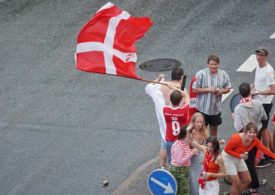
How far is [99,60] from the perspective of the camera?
36.0 feet

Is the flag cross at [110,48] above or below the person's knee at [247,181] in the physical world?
above

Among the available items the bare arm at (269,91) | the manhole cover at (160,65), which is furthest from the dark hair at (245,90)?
the manhole cover at (160,65)

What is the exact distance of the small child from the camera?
10.3 metres

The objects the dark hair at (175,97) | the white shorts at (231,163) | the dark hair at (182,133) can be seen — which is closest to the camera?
the white shorts at (231,163)

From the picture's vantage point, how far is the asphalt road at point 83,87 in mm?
12641

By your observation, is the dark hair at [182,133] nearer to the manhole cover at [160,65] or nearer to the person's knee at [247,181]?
the person's knee at [247,181]

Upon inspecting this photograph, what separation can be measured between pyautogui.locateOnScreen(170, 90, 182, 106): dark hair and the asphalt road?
6.84 ft

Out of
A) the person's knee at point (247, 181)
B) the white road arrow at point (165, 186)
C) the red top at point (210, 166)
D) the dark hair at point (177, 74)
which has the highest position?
the dark hair at point (177, 74)

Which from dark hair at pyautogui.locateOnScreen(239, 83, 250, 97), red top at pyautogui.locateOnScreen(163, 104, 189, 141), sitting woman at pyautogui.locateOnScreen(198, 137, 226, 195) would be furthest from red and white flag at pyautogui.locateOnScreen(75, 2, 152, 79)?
sitting woman at pyautogui.locateOnScreen(198, 137, 226, 195)

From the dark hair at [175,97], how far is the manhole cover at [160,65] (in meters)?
5.47

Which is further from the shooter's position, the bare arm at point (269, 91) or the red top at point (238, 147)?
the bare arm at point (269, 91)

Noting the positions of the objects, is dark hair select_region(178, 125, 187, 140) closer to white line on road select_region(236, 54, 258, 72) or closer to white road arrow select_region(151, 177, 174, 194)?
white road arrow select_region(151, 177, 174, 194)

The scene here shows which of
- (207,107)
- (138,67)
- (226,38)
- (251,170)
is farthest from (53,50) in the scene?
(251,170)

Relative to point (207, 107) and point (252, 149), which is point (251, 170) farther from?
point (207, 107)
